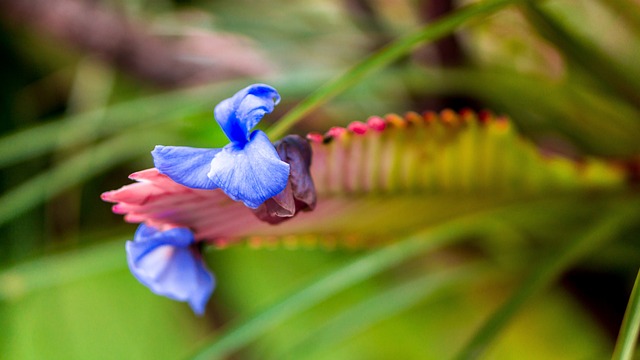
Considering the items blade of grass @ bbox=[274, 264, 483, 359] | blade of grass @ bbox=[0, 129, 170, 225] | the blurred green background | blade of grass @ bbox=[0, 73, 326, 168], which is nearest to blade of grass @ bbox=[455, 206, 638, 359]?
the blurred green background

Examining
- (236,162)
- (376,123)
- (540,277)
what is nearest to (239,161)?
(236,162)

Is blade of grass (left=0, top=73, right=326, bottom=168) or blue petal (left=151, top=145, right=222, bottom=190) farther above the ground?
blade of grass (left=0, top=73, right=326, bottom=168)

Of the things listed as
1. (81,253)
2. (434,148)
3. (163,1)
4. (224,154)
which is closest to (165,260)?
(224,154)

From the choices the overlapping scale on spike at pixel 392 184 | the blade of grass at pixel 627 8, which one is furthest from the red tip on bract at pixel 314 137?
the blade of grass at pixel 627 8

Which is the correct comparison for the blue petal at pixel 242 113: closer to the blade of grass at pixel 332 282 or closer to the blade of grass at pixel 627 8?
the blade of grass at pixel 332 282

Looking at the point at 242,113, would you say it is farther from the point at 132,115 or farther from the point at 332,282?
the point at 132,115

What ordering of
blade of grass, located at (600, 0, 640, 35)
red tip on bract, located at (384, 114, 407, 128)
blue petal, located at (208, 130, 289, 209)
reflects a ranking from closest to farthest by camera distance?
blue petal, located at (208, 130, 289, 209), red tip on bract, located at (384, 114, 407, 128), blade of grass, located at (600, 0, 640, 35)

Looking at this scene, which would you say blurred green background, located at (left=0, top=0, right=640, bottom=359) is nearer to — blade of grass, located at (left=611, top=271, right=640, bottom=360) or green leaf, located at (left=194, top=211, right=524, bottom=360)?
green leaf, located at (left=194, top=211, right=524, bottom=360)

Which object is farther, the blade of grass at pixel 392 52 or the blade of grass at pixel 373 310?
the blade of grass at pixel 373 310
